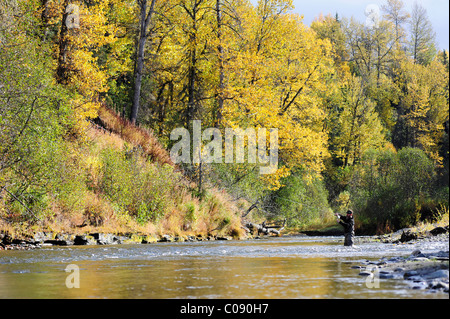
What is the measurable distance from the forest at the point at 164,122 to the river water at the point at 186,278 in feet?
16.9

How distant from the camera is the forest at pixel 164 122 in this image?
17969mm

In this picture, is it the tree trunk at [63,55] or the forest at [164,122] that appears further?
the tree trunk at [63,55]

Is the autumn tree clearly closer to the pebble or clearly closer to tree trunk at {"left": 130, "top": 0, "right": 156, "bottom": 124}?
tree trunk at {"left": 130, "top": 0, "right": 156, "bottom": 124}

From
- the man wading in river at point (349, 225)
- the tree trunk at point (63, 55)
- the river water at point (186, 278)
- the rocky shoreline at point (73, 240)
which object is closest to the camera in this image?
the river water at point (186, 278)

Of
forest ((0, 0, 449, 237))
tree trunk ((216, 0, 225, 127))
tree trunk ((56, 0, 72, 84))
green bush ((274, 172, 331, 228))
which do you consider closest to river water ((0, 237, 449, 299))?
forest ((0, 0, 449, 237))

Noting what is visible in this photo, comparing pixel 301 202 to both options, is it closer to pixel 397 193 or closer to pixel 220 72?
pixel 397 193

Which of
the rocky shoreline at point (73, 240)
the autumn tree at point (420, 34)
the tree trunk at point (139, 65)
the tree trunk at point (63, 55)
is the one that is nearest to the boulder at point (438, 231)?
the rocky shoreline at point (73, 240)

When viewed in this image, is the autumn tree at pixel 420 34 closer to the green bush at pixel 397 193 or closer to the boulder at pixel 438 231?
the green bush at pixel 397 193

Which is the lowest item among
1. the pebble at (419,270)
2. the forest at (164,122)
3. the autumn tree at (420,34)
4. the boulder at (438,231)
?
the boulder at (438,231)

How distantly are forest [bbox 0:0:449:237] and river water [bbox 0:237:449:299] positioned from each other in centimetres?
515

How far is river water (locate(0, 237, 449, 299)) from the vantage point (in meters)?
7.58

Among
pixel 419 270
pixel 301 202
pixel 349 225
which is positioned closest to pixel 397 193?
pixel 301 202

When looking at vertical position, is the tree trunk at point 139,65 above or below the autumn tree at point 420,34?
below
